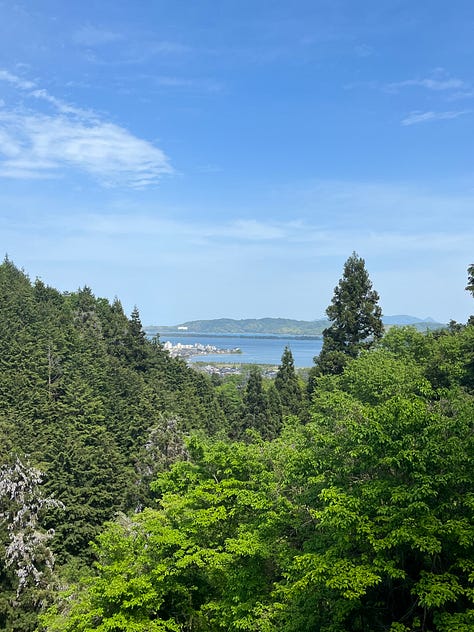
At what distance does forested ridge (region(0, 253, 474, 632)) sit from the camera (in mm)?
8570

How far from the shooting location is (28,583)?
2367 centimetres

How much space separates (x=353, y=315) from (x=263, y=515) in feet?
102

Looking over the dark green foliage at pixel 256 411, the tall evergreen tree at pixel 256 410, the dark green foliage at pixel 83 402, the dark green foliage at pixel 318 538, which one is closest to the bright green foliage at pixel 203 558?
the dark green foliage at pixel 318 538

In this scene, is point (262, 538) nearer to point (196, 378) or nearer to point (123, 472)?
point (123, 472)

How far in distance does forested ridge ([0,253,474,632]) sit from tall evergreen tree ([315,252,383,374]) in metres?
9.17

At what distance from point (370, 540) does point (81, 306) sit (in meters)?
56.9

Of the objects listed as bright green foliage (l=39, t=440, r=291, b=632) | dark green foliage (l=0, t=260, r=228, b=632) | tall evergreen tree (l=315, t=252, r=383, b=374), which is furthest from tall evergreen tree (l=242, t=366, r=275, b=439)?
bright green foliage (l=39, t=440, r=291, b=632)

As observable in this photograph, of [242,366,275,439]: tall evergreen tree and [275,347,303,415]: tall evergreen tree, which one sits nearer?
[242,366,275,439]: tall evergreen tree

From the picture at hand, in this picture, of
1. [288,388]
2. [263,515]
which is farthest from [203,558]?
[288,388]

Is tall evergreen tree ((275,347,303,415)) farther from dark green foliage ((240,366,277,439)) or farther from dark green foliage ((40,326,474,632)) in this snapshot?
dark green foliage ((40,326,474,632))

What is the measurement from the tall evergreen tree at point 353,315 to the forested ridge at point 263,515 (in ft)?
30.1

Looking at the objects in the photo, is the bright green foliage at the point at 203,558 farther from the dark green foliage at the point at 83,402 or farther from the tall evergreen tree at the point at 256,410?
the tall evergreen tree at the point at 256,410

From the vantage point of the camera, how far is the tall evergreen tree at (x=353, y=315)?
42.1 meters

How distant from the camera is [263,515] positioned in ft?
41.5
